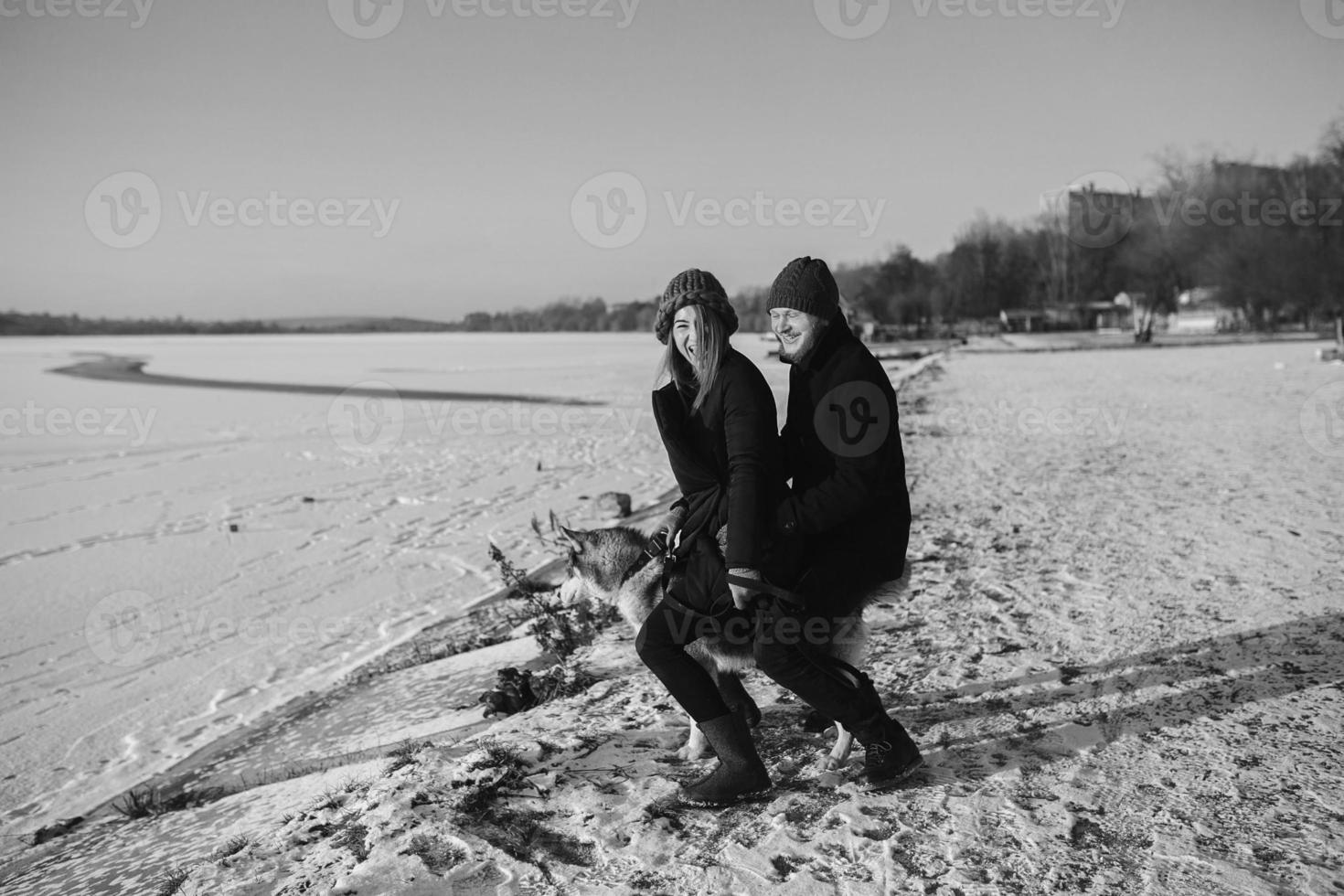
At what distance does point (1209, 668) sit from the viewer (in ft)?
15.4

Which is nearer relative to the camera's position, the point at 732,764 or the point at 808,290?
the point at 808,290

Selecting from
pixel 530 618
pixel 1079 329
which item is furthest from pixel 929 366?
pixel 1079 329

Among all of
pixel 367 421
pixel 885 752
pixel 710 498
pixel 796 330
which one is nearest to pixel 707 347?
pixel 796 330

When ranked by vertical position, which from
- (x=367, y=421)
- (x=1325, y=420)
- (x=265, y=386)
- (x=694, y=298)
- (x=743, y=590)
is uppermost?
(x=694, y=298)

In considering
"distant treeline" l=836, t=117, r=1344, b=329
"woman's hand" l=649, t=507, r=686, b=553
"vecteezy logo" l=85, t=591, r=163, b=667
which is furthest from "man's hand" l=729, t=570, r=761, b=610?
"distant treeline" l=836, t=117, r=1344, b=329

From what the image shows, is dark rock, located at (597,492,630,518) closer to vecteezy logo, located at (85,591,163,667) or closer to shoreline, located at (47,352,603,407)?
vecteezy logo, located at (85,591,163,667)

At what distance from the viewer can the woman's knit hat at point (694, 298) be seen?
3234mm

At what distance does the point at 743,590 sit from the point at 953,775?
4.81 feet

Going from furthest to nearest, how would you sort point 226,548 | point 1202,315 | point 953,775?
1. point 1202,315
2. point 226,548
3. point 953,775

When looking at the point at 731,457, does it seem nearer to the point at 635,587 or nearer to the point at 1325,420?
the point at 635,587

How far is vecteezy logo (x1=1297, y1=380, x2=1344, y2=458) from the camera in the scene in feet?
39.4

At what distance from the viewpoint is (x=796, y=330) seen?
3.31 m

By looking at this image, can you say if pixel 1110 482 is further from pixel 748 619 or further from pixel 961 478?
pixel 748 619

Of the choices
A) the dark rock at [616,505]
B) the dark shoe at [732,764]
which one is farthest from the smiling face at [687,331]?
the dark rock at [616,505]
